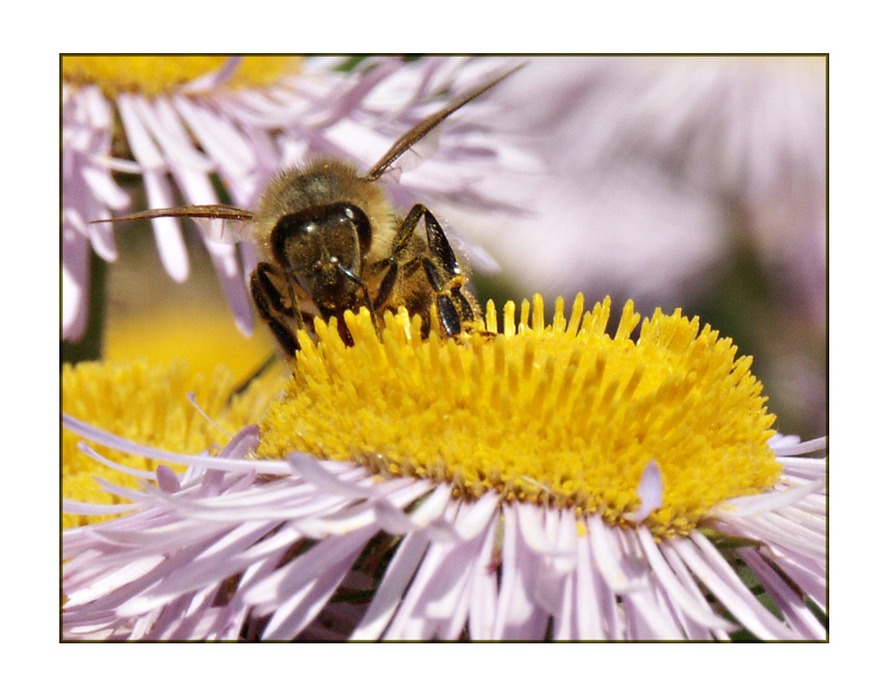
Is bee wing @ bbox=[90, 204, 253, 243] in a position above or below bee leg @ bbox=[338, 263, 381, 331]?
above

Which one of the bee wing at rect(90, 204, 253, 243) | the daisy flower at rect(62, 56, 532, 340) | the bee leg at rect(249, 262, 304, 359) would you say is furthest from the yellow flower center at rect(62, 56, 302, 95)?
the bee leg at rect(249, 262, 304, 359)

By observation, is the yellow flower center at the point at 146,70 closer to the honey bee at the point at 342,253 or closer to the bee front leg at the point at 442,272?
the honey bee at the point at 342,253

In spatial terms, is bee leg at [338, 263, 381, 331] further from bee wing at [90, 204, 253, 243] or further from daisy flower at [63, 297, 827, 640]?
bee wing at [90, 204, 253, 243]

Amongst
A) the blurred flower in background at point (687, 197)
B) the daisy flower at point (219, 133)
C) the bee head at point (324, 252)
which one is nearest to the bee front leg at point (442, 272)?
the bee head at point (324, 252)

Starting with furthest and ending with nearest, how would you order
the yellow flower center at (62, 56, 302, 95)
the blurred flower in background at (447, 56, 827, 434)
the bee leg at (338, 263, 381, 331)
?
the blurred flower in background at (447, 56, 827, 434) → the yellow flower center at (62, 56, 302, 95) → the bee leg at (338, 263, 381, 331)
